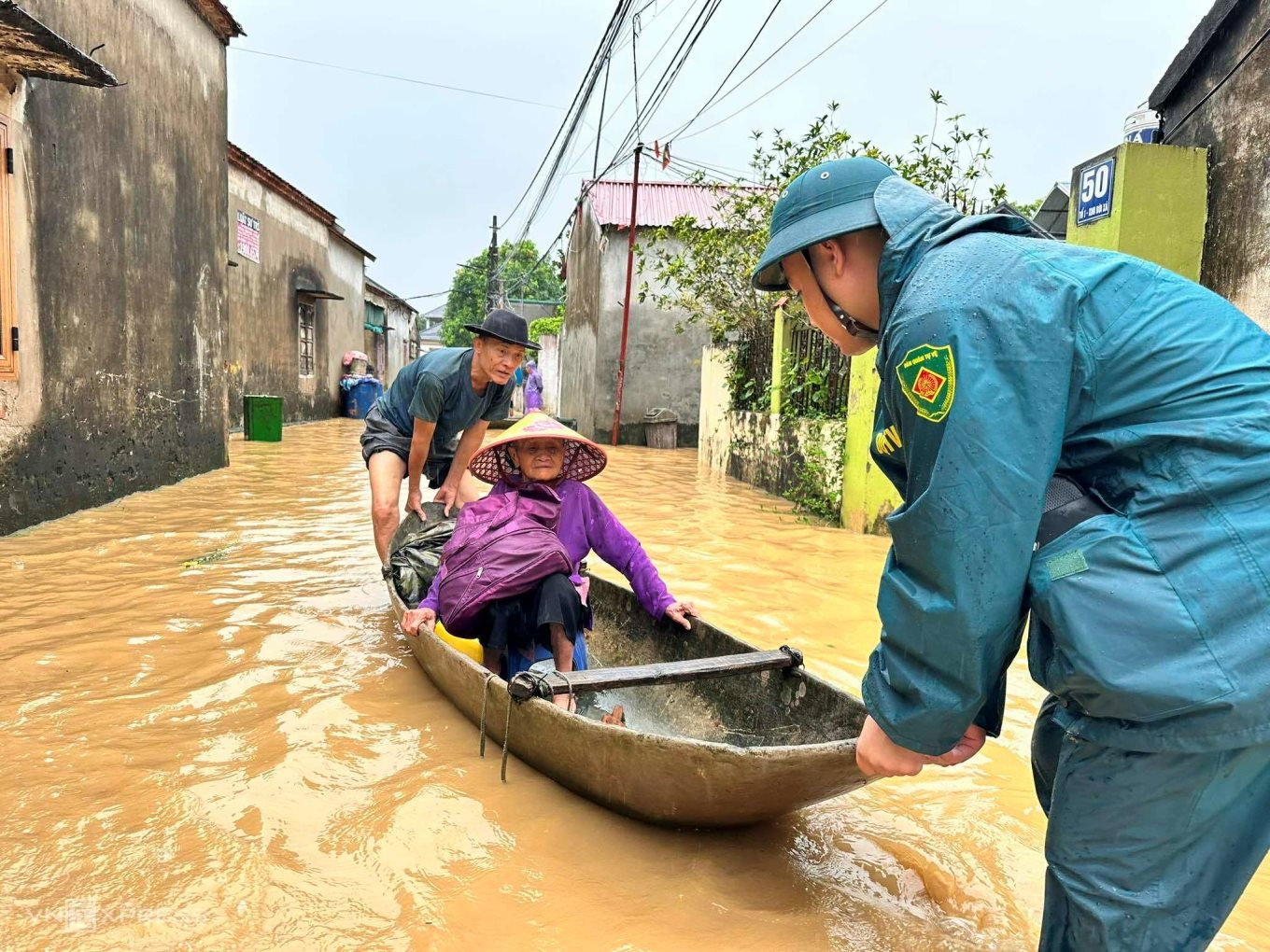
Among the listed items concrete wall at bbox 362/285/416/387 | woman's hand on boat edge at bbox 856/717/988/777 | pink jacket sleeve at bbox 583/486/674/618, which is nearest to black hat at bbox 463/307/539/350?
pink jacket sleeve at bbox 583/486/674/618

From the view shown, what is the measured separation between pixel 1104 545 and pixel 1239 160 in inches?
227

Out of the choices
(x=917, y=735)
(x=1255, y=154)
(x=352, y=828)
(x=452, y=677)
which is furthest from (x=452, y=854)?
(x=1255, y=154)

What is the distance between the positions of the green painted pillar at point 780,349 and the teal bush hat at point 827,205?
8087mm

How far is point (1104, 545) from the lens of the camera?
4.24 feet

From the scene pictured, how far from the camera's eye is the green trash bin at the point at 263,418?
46.0ft

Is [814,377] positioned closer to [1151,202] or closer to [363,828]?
[1151,202]

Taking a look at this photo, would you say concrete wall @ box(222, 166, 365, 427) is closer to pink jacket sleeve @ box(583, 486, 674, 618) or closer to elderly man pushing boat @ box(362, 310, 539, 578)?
elderly man pushing boat @ box(362, 310, 539, 578)

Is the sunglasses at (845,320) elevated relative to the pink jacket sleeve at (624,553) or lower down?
elevated

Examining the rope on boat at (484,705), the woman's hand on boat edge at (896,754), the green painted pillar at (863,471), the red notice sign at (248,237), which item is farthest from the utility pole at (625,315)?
the woman's hand on boat edge at (896,754)

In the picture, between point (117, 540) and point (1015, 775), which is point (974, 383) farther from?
point (117, 540)

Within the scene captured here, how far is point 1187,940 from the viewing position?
1385 millimetres

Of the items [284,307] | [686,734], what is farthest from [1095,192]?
[284,307]

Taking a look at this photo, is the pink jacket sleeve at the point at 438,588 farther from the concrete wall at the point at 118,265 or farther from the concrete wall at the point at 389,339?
the concrete wall at the point at 389,339

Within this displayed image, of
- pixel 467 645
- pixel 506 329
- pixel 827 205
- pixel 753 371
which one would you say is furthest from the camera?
pixel 753 371
